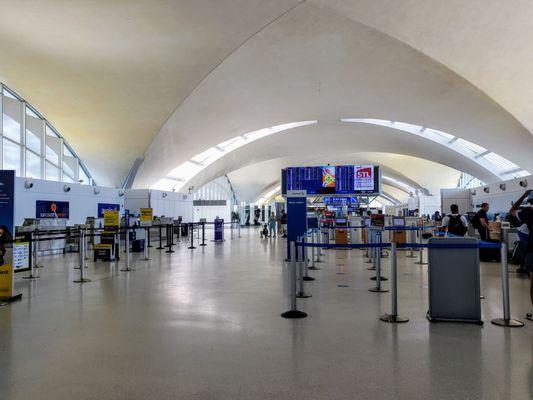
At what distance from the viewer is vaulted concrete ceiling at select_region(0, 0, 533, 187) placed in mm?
11781

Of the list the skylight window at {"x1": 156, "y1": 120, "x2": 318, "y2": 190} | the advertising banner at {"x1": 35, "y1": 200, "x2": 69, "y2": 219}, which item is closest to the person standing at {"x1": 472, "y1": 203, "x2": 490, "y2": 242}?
the advertising banner at {"x1": 35, "y1": 200, "x2": 69, "y2": 219}

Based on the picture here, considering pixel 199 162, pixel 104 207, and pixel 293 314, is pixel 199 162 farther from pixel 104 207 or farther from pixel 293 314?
pixel 293 314

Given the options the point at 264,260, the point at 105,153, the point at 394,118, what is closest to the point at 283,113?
the point at 394,118

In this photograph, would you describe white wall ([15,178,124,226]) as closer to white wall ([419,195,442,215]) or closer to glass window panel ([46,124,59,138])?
glass window panel ([46,124,59,138])

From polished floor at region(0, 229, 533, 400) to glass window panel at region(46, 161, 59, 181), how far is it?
15890mm

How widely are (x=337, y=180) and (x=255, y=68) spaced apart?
6.74 metres

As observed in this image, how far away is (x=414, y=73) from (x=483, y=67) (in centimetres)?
370

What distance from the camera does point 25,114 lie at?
20.0 m

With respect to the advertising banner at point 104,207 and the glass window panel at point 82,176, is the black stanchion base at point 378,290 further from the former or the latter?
the glass window panel at point 82,176

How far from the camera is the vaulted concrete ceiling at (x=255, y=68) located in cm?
1178

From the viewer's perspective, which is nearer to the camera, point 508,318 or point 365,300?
point 508,318

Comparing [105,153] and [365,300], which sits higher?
[105,153]

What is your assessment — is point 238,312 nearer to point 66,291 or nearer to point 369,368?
point 369,368

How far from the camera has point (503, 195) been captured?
1583cm
